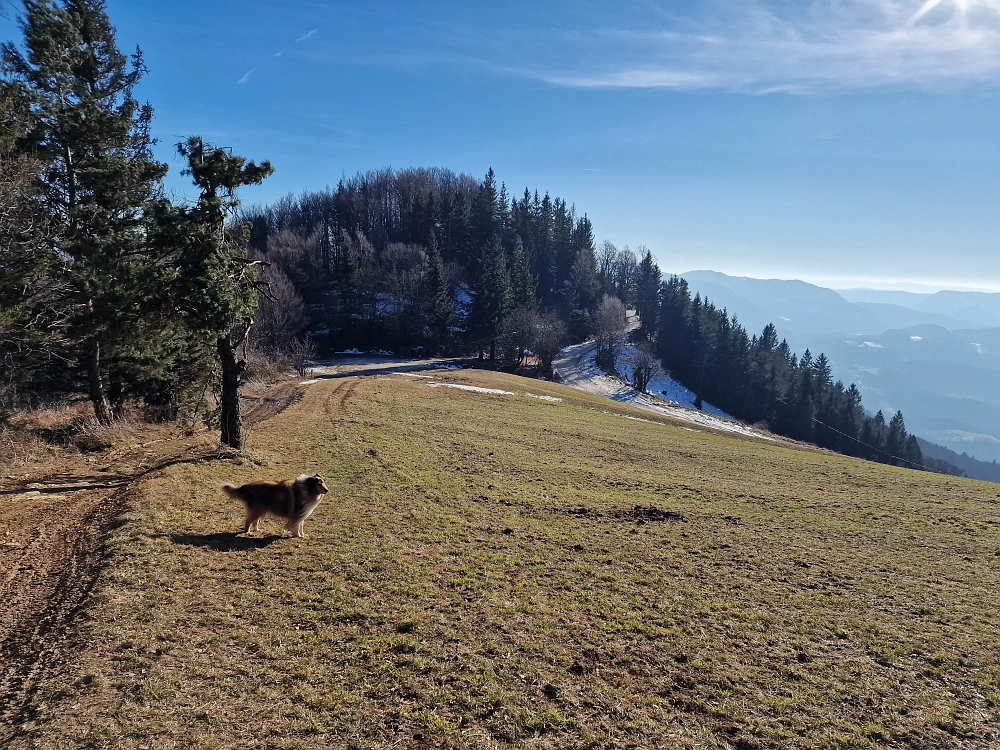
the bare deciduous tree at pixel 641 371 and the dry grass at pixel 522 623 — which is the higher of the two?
the bare deciduous tree at pixel 641 371

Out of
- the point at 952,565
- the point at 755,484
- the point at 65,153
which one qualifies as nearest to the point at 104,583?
the point at 65,153

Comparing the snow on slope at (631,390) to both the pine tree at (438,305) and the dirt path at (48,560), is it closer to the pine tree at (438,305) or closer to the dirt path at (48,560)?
the pine tree at (438,305)

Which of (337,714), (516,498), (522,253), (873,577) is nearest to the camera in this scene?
(337,714)

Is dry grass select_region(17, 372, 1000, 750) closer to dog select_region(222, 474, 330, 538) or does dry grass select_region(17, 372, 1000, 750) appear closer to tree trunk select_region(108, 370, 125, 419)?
dog select_region(222, 474, 330, 538)

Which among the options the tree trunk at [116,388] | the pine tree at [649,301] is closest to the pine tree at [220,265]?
the tree trunk at [116,388]

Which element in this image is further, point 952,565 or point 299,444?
point 299,444

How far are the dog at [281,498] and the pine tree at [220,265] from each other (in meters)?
5.60

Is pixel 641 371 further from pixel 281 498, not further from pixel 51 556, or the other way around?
pixel 51 556

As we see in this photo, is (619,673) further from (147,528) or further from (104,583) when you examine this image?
(147,528)

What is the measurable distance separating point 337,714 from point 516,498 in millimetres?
9649

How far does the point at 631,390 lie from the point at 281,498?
69657 millimetres

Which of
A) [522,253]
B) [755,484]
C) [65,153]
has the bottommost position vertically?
[755,484]

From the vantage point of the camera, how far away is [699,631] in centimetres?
789

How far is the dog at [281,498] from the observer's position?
382 inches
